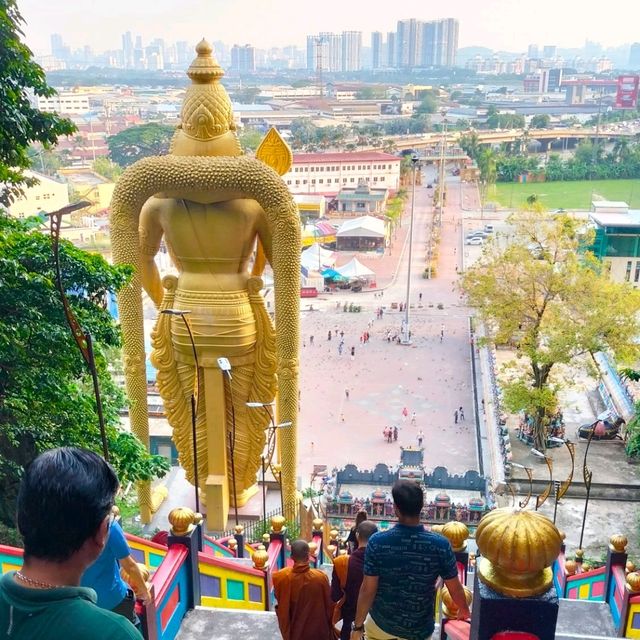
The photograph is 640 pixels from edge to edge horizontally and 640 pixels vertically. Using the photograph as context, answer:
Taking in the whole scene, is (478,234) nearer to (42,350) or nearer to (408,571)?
→ (42,350)

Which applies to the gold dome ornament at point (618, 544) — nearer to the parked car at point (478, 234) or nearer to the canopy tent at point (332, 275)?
the canopy tent at point (332, 275)

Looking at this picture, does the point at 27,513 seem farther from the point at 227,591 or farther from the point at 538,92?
the point at 538,92

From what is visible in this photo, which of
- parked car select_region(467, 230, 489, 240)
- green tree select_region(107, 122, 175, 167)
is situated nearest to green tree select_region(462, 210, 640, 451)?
parked car select_region(467, 230, 489, 240)

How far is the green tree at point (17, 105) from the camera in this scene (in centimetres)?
642

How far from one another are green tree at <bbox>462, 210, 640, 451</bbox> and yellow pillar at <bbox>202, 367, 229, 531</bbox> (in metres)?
7.12

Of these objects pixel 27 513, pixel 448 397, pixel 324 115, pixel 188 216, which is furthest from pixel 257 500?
pixel 324 115

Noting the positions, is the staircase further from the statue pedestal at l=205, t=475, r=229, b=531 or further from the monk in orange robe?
the statue pedestal at l=205, t=475, r=229, b=531

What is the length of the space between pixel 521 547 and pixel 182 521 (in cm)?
250

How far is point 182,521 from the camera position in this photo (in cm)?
452

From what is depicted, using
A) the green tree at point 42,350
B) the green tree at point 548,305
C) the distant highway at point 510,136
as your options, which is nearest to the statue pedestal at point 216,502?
the green tree at point 42,350

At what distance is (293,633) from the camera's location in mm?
3980

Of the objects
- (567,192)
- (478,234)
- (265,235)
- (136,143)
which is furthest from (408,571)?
(136,143)

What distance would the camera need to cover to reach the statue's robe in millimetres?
3938

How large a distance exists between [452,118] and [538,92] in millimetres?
59053
